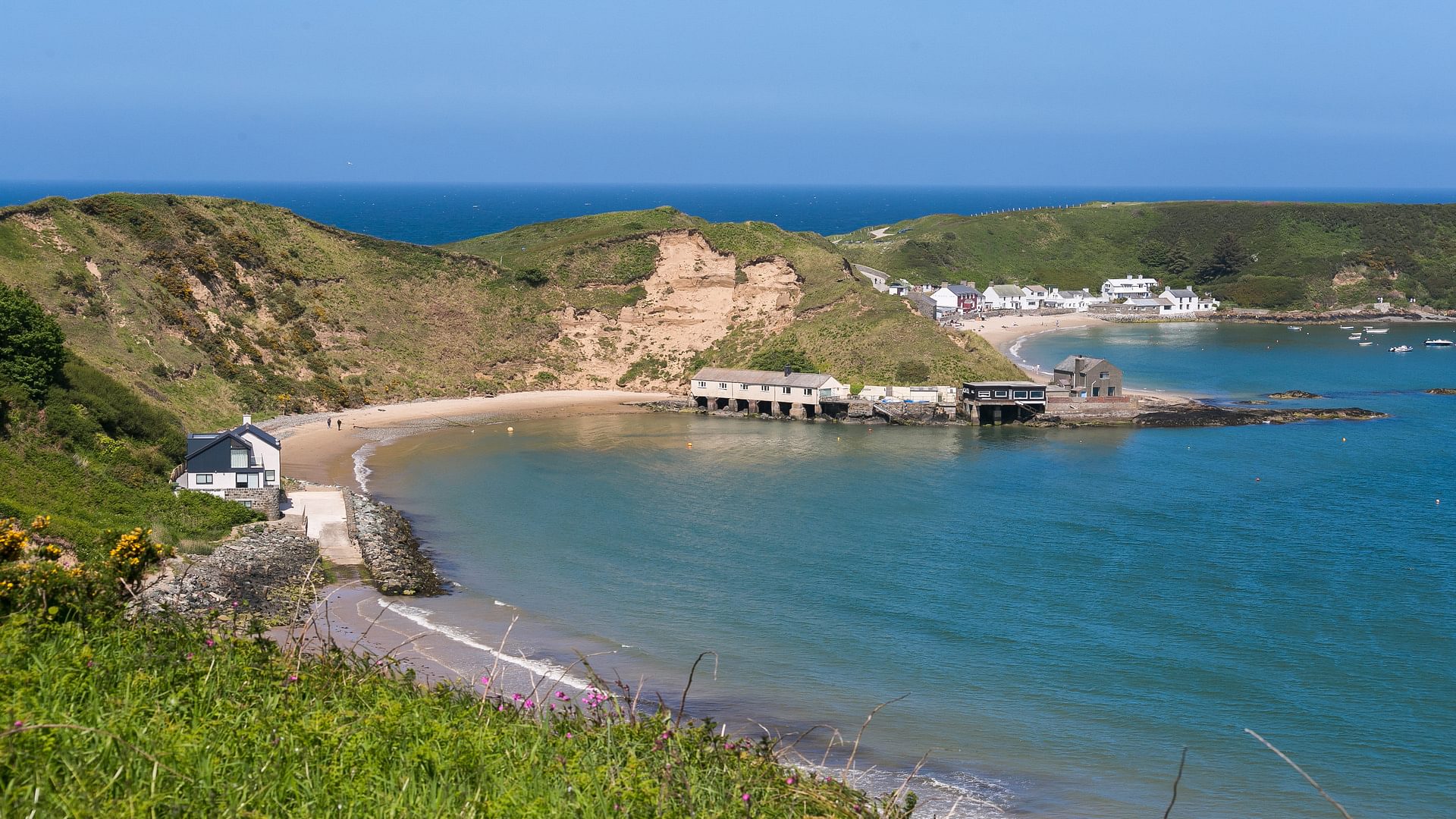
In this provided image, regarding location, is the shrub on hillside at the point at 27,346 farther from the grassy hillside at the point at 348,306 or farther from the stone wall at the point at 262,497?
the grassy hillside at the point at 348,306

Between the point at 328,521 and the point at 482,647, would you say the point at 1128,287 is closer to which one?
the point at 328,521

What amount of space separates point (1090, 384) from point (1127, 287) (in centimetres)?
8078

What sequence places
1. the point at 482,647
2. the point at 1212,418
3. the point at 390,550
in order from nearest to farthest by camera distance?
1. the point at 482,647
2. the point at 390,550
3. the point at 1212,418

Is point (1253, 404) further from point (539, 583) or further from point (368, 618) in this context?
point (368, 618)

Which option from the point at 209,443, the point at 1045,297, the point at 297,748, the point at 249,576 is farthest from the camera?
the point at 1045,297

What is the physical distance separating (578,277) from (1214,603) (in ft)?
206

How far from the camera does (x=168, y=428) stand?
51156 millimetres

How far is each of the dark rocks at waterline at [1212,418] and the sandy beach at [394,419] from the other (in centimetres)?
2840

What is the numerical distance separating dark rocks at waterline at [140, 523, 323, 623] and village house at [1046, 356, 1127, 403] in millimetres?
51579

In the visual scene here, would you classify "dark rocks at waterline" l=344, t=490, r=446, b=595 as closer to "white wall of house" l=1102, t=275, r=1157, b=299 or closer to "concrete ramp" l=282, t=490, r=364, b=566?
"concrete ramp" l=282, t=490, r=364, b=566

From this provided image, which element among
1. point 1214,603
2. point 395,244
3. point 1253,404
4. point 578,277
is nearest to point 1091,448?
point 1253,404

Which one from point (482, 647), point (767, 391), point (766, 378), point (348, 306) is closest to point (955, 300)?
point (766, 378)

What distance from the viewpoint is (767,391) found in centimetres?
7806

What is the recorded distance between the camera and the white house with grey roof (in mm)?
Answer: 142375
